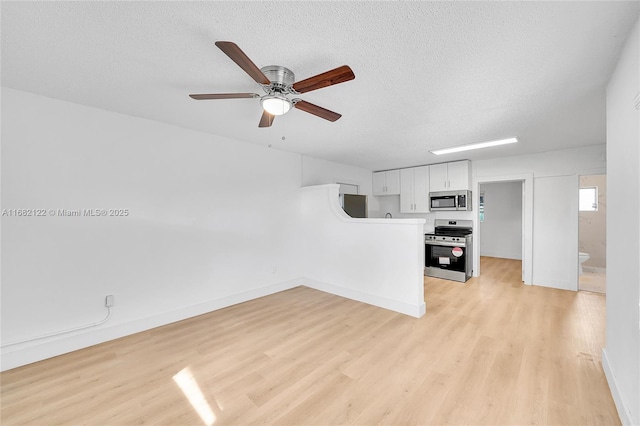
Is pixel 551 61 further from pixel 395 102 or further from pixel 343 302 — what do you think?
pixel 343 302

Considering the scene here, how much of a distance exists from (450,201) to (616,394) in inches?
144

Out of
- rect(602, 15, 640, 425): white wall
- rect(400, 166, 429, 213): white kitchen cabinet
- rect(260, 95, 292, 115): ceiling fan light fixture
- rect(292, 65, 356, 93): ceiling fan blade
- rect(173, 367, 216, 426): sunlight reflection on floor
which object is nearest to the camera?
rect(602, 15, 640, 425): white wall

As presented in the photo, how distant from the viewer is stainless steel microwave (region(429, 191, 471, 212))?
4.77m

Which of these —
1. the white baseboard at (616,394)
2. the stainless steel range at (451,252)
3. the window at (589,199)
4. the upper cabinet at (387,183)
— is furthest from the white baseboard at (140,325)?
the window at (589,199)

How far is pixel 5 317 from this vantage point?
205 cm

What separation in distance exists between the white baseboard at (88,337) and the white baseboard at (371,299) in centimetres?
140

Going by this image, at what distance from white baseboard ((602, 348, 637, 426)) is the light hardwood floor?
0.05 meters

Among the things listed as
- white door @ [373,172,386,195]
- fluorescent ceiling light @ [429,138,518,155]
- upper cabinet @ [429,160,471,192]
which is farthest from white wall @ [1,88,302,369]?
upper cabinet @ [429,160,471,192]

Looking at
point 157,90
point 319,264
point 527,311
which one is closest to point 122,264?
point 157,90

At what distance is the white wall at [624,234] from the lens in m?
1.31

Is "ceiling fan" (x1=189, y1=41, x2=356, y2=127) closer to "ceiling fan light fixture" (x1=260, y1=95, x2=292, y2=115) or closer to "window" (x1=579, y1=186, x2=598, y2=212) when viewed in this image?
"ceiling fan light fixture" (x1=260, y1=95, x2=292, y2=115)

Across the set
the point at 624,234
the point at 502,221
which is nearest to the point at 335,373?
the point at 624,234

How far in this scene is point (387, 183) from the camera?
19.6ft

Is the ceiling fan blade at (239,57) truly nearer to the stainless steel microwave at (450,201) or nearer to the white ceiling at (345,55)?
the white ceiling at (345,55)
